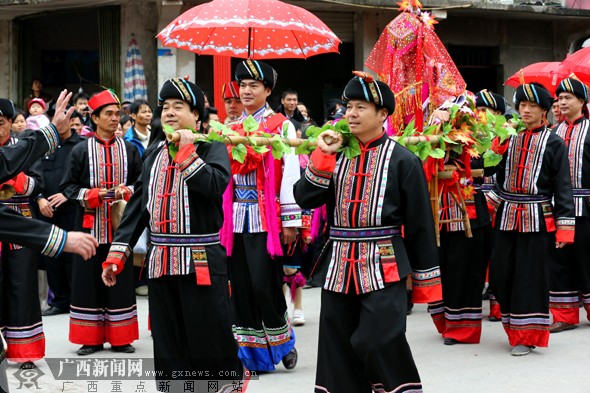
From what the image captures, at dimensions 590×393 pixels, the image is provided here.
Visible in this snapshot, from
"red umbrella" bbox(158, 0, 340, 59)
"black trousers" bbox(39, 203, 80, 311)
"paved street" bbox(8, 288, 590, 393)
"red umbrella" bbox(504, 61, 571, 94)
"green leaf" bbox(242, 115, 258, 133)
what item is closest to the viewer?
"green leaf" bbox(242, 115, 258, 133)

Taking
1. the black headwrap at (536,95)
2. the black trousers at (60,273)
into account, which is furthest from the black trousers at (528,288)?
the black trousers at (60,273)

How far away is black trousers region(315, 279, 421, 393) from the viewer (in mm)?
5117

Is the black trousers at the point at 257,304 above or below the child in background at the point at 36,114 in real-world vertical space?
below

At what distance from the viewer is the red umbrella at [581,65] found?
427 inches

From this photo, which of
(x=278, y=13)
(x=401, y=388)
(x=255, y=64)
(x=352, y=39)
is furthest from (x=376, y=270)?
(x=352, y=39)

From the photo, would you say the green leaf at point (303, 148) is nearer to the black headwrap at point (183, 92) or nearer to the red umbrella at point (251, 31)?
the black headwrap at point (183, 92)

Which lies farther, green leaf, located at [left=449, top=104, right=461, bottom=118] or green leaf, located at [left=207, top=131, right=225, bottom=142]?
green leaf, located at [left=449, top=104, right=461, bottom=118]

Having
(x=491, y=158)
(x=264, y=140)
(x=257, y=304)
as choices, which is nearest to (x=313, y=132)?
(x=264, y=140)

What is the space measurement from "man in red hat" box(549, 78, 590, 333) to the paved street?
24 centimetres

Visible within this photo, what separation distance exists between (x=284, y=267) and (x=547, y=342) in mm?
2220

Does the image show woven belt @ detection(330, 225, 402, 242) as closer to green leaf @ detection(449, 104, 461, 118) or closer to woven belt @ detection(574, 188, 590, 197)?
green leaf @ detection(449, 104, 461, 118)

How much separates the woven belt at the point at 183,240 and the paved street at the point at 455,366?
1299 millimetres

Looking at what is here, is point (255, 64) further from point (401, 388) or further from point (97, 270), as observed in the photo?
point (401, 388)

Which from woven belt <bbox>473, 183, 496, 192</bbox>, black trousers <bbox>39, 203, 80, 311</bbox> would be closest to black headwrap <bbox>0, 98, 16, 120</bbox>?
black trousers <bbox>39, 203, 80, 311</bbox>
